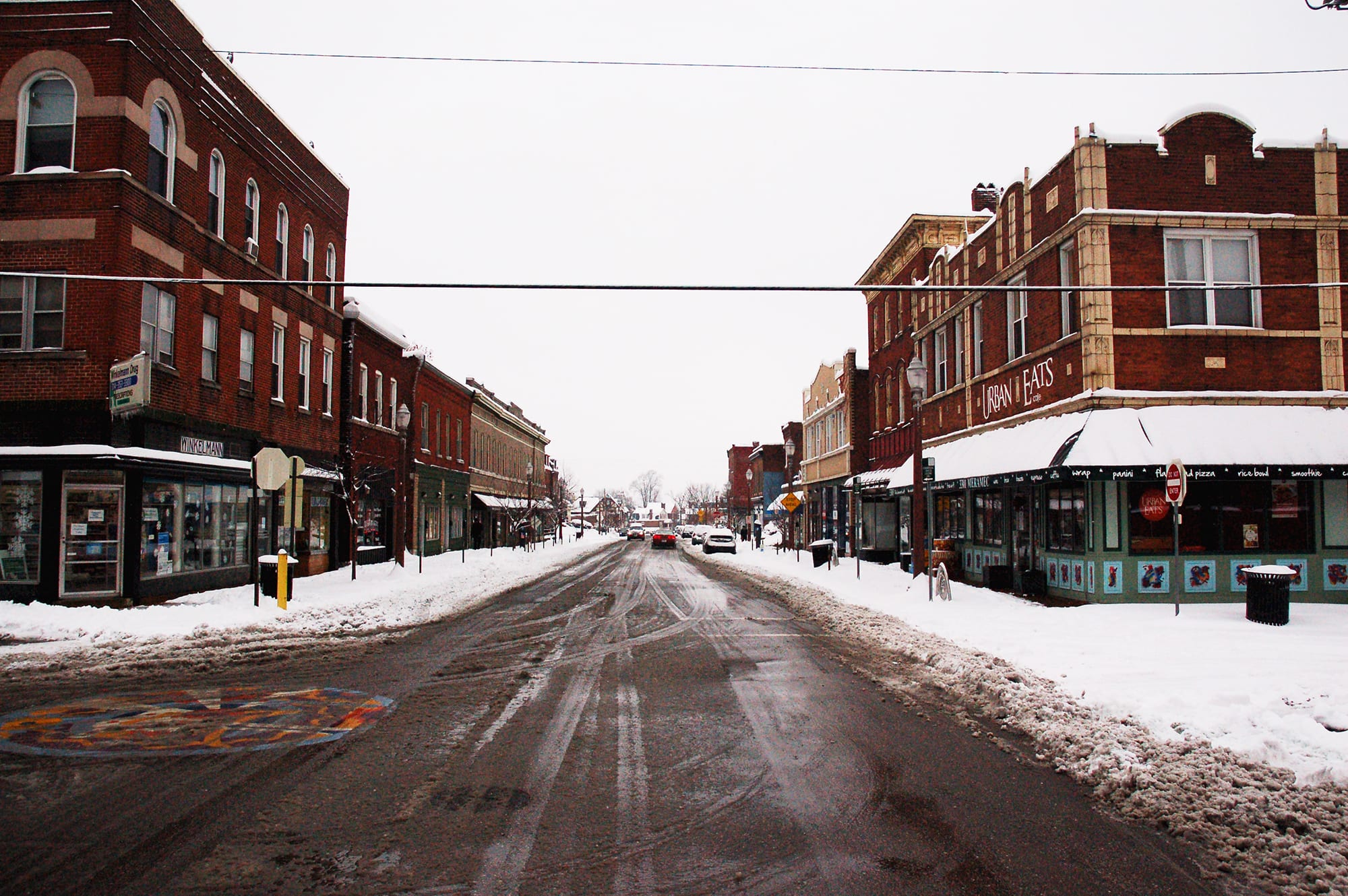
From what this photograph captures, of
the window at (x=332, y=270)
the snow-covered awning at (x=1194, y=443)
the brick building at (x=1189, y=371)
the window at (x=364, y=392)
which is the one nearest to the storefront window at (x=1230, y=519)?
the brick building at (x=1189, y=371)

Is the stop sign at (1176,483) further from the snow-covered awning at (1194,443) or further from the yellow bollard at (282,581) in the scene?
the yellow bollard at (282,581)

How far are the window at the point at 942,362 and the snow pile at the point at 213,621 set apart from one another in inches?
561

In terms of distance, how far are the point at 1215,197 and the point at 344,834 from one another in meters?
18.5

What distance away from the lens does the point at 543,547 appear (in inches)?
2290

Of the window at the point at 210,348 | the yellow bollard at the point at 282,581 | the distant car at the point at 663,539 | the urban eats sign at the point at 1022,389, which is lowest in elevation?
the distant car at the point at 663,539

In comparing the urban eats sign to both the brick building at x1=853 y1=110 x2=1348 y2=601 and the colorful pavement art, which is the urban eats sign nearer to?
the brick building at x1=853 y1=110 x2=1348 y2=601

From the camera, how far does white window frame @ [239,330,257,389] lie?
2117 cm

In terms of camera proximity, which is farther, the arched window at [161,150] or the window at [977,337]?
the window at [977,337]

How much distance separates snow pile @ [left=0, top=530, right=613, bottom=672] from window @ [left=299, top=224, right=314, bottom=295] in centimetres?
869

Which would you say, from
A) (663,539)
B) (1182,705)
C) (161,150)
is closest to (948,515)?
(1182,705)

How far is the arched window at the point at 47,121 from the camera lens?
1666cm

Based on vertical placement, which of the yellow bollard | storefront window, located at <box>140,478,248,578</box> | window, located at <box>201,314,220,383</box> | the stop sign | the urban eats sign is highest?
window, located at <box>201,314,220,383</box>

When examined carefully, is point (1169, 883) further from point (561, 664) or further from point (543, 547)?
point (543, 547)

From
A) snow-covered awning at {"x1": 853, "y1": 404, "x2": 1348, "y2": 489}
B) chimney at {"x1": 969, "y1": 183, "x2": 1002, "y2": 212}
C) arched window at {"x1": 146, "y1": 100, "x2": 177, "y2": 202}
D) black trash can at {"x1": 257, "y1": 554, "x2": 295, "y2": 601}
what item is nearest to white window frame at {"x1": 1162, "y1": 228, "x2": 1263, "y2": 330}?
snow-covered awning at {"x1": 853, "y1": 404, "x2": 1348, "y2": 489}
